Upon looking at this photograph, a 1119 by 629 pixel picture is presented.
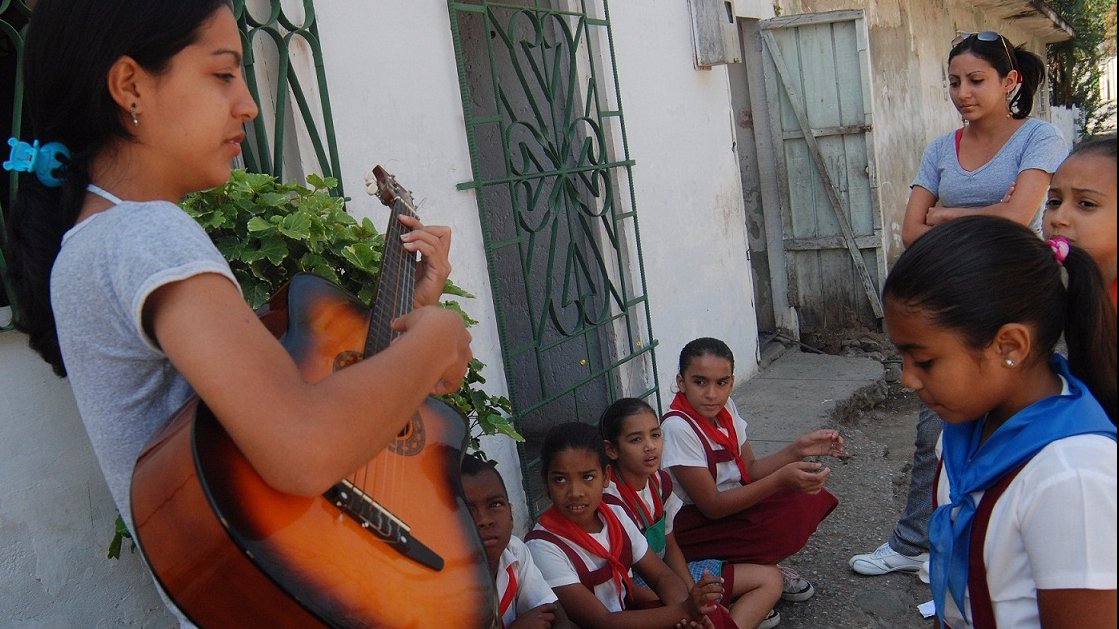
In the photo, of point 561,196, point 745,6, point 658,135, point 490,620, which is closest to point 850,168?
point 745,6

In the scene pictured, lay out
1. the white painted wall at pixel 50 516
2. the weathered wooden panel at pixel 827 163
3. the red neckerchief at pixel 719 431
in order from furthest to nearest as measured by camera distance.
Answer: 1. the weathered wooden panel at pixel 827 163
2. the red neckerchief at pixel 719 431
3. the white painted wall at pixel 50 516

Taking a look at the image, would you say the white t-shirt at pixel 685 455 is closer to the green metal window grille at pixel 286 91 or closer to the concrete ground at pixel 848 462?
the concrete ground at pixel 848 462

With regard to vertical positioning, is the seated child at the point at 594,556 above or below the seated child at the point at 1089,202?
below

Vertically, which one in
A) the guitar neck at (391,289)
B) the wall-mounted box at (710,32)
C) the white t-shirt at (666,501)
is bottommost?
the white t-shirt at (666,501)

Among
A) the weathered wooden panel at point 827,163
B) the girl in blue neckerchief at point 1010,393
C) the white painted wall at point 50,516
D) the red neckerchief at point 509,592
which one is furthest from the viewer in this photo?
the weathered wooden panel at point 827,163

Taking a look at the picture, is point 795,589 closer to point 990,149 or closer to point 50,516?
point 990,149

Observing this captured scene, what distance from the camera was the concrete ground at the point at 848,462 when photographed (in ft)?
11.5

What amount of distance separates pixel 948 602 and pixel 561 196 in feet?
9.68

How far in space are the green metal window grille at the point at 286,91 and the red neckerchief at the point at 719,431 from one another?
4.67 ft

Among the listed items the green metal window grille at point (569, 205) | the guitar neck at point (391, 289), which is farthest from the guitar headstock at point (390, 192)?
the green metal window grille at point (569, 205)

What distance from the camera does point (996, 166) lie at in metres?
3.28

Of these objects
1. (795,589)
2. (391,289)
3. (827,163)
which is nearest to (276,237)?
(391,289)

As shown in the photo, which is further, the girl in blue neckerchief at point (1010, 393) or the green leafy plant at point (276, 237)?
the green leafy plant at point (276, 237)

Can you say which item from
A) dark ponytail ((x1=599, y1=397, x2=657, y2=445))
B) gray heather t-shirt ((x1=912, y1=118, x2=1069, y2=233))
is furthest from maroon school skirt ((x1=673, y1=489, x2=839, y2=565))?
gray heather t-shirt ((x1=912, y1=118, x2=1069, y2=233))
